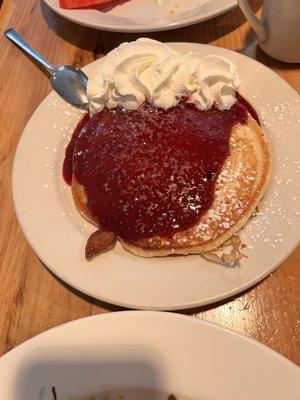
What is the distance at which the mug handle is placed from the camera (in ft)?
4.49

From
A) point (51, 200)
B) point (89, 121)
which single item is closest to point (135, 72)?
point (89, 121)

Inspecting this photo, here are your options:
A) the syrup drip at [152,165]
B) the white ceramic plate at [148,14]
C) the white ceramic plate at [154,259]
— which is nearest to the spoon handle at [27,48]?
the white ceramic plate at [148,14]

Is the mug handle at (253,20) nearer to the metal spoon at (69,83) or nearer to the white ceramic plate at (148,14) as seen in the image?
the white ceramic plate at (148,14)

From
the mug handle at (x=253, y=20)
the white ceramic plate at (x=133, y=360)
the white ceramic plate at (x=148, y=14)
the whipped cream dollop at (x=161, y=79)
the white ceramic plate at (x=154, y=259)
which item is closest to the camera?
the white ceramic plate at (x=133, y=360)

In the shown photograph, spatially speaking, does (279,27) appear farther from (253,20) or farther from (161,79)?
(161,79)

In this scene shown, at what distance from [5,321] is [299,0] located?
3.81 feet

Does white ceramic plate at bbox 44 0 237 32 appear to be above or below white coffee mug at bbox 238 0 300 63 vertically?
above

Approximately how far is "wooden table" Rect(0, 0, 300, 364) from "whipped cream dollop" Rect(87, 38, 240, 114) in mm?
329

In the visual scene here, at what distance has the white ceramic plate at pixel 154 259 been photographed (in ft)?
3.26

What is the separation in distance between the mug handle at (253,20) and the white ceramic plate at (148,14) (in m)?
0.12

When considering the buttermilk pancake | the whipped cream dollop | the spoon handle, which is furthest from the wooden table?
the whipped cream dollop

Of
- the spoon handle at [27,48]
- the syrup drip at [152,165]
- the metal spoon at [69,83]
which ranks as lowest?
the syrup drip at [152,165]

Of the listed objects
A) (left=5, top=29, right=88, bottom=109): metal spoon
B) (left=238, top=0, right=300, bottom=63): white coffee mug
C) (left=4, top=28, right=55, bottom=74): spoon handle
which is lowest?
(left=238, top=0, right=300, bottom=63): white coffee mug

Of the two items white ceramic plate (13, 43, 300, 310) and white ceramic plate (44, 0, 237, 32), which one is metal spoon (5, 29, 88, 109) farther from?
white ceramic plate (44, 0, 237, 32)
